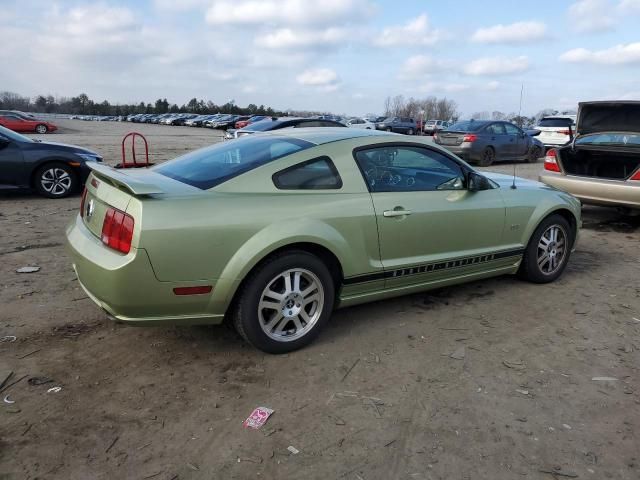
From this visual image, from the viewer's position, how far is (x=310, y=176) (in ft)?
11.7

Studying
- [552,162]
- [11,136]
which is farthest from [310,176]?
[11,136]

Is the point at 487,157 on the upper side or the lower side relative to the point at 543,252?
upper

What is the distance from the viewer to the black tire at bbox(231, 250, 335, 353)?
3.26 metres

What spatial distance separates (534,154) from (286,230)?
1634 centimetres

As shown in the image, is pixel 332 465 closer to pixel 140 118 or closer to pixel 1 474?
pixel 1 474

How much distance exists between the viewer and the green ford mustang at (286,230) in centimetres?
300

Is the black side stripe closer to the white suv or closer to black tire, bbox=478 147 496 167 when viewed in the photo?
black tire, bbox=478 147 496 167

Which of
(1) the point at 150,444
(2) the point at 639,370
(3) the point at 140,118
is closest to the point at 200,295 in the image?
(1) the point at 150,444

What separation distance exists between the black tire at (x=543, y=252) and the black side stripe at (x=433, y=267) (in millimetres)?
156

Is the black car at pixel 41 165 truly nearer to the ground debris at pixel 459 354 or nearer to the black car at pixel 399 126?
the ground debris at pixel 459 354

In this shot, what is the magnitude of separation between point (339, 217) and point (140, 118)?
79.6 metres

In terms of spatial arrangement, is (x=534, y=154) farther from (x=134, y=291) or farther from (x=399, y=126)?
(x=399, y=126)

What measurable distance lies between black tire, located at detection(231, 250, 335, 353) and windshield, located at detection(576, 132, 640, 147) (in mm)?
6272

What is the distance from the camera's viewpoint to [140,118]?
7644 cm
